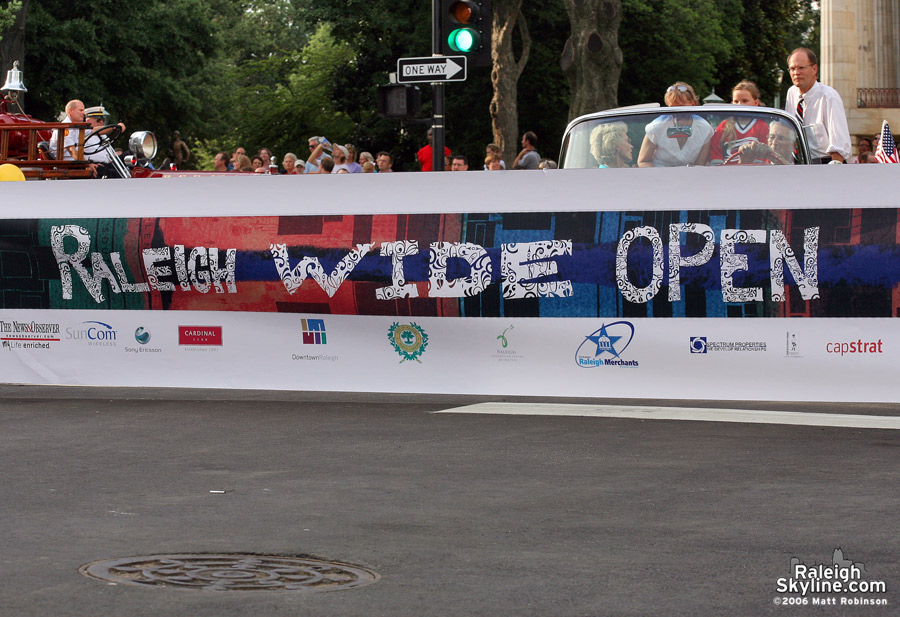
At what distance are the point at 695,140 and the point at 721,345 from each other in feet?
6.22

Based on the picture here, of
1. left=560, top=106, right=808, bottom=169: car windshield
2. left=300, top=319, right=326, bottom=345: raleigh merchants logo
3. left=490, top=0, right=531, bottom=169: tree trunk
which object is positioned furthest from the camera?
left=490, top=0, right=531, bottom=169: tree trunk

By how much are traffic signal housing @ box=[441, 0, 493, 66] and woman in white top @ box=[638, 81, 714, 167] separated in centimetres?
472

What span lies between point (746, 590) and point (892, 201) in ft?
17.0

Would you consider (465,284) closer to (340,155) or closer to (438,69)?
(438,69)

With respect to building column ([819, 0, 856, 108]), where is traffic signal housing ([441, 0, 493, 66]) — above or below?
below

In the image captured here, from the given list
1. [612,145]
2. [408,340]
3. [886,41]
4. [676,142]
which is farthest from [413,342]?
[886,41]

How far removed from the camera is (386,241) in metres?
11.3

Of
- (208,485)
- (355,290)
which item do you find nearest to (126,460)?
(208,485)

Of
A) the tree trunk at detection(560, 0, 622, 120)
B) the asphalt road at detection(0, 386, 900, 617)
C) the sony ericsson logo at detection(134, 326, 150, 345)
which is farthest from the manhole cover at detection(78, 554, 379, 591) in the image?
the tree trunk at detection(560, 0, 622, 120)

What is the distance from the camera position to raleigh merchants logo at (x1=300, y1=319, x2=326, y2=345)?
11.6 m

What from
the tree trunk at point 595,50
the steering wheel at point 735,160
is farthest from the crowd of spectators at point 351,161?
the steering wheel at point 735,160

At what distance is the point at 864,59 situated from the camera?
65312mm

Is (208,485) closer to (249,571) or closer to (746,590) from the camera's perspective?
(249,571)

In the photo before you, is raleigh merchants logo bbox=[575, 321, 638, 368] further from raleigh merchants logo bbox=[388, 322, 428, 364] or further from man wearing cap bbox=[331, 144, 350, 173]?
man wearing cap bbox=[331, 144, 350, 173]
